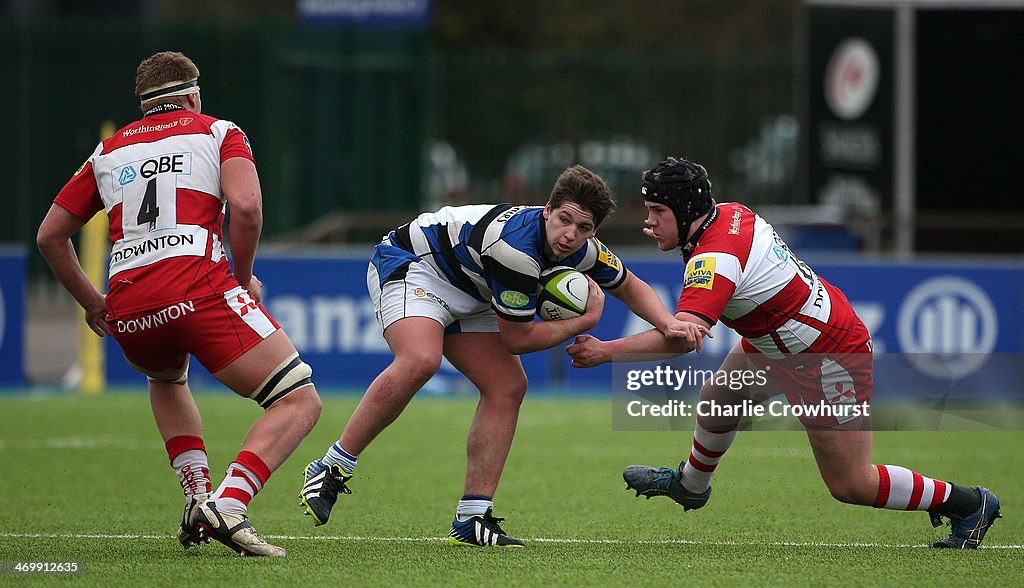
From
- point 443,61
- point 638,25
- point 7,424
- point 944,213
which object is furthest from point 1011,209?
point 638,25

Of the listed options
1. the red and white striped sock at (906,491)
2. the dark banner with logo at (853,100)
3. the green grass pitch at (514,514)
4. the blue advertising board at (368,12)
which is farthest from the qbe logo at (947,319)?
the blue advertising board at (368,12)

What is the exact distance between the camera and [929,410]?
26.4 feet

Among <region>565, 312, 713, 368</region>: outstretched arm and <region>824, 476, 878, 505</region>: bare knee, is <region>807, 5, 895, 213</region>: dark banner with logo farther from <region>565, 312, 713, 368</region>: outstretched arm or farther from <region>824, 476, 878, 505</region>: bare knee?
<region>565, 312, 713, 368</region>: outstretched arm

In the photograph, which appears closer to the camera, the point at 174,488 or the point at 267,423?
the point at 267,423

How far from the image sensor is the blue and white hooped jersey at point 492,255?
255 inches

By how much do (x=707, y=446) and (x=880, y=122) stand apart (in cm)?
1240

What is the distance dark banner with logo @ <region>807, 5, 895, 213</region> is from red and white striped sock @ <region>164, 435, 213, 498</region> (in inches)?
540

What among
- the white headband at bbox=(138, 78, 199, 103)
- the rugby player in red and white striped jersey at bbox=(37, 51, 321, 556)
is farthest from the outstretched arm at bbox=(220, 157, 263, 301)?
the white headband at bbox=(138, 78, 199, 103)

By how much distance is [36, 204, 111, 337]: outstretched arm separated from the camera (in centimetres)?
629

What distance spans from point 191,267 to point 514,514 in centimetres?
257

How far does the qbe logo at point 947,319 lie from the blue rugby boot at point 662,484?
6758mm

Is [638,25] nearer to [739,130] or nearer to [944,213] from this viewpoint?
[739,130]

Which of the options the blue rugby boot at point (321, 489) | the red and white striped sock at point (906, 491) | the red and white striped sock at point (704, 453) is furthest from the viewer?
the red and white striped sock at point (704, 453)

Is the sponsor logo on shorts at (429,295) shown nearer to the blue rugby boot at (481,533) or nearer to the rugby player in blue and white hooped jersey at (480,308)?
the rugby player in blue and white hooped jersey at (480,308)
